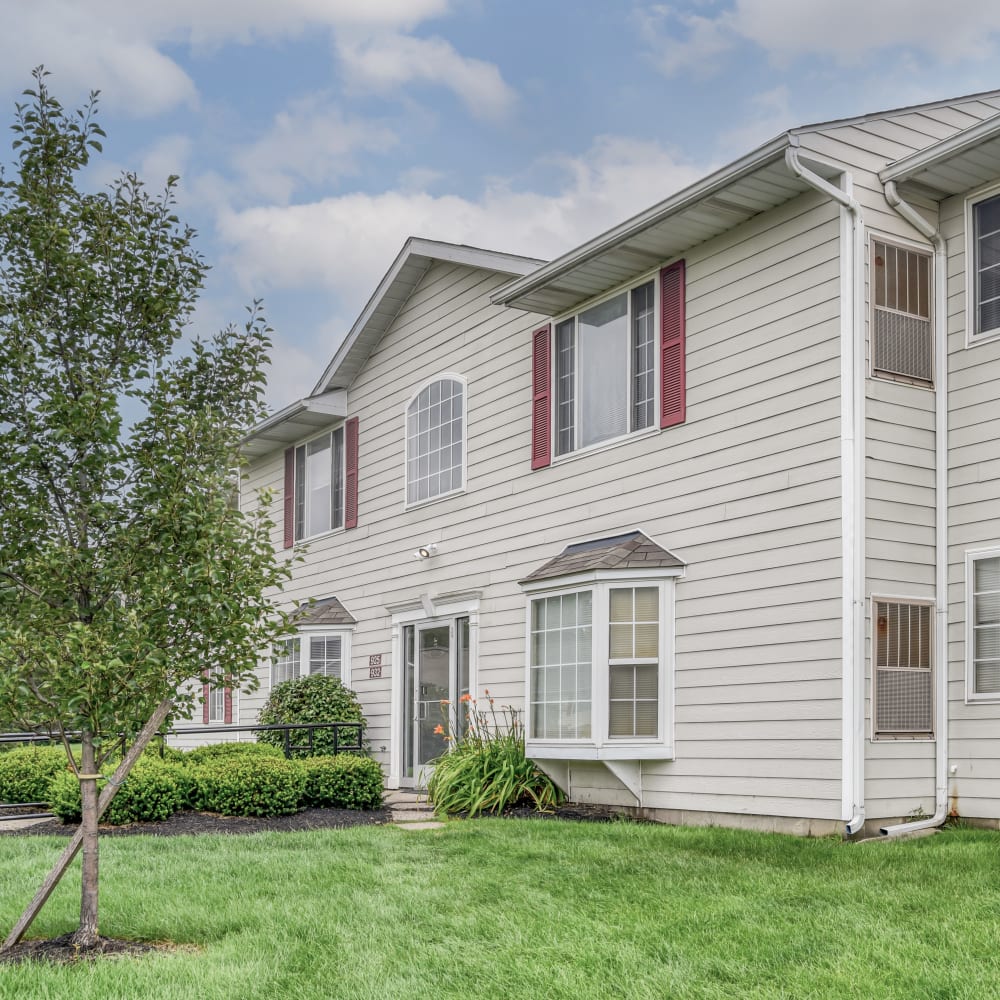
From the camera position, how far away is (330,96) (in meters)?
28.2

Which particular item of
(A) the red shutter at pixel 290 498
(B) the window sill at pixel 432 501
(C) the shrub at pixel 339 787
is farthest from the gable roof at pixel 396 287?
(C) the shrub at pixel 339 787

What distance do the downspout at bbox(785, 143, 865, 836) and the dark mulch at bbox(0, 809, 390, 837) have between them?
4.21m

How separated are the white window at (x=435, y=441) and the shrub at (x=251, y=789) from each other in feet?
13.6

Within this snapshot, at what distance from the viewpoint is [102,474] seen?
6.11 meters

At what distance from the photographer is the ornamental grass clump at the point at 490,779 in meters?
11.2

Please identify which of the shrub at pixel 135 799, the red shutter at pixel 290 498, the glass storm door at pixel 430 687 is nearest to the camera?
the shrub at pixel 135 799

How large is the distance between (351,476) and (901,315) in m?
9.05

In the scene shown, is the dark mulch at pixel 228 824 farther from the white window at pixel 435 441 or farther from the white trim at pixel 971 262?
the white trim at pixel 971 262


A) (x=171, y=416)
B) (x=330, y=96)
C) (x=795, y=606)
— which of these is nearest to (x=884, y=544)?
(x=795, y=606)

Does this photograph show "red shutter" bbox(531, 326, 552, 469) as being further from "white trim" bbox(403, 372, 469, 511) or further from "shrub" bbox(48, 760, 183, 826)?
"shrub" bbox(48, 760, 183, 826)

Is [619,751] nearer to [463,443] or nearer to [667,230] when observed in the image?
[667,230]

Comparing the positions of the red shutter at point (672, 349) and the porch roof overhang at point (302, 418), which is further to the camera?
the porch roof overhang at point (302, 418)

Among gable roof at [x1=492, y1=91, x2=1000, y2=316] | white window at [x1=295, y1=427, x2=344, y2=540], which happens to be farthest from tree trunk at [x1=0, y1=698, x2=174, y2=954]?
white window at [x1=295, y1=427, x2=344, y2=540]

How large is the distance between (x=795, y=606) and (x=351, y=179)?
24.0 metres
